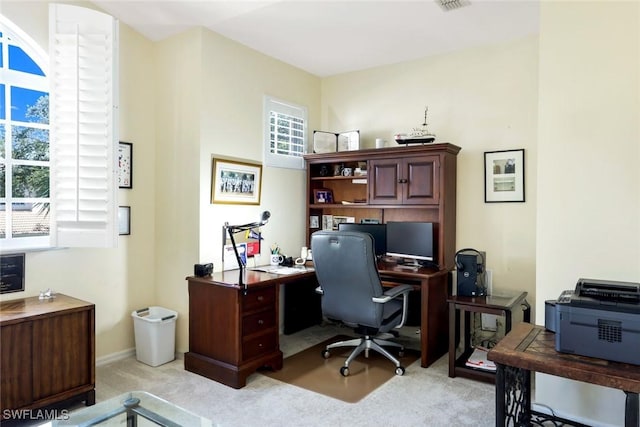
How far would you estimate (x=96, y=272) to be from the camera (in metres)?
3.38

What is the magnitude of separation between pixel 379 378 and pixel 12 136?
3216mm

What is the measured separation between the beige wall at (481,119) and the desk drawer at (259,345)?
6.35 ft

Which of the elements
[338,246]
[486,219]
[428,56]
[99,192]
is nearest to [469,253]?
[486,219]

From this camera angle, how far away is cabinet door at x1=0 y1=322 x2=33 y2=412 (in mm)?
2389

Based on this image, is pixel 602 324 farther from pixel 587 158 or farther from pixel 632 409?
pixel 587 158

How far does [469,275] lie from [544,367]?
157 cm

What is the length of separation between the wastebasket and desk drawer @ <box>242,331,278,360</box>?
78 cm

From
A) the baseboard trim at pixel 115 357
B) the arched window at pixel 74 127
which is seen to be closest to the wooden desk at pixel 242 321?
the baseboard trim at pixel 115 357

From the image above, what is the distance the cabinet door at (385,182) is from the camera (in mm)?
3881

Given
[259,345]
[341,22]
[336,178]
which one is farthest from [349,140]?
[259,345]

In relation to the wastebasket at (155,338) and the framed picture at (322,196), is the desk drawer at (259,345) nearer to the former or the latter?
the wastebasket at (155,338)

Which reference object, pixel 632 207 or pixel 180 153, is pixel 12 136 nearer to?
pixel 180 153

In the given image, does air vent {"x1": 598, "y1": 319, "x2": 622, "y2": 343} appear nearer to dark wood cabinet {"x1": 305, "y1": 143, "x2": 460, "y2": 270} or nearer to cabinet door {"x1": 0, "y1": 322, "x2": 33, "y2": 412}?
dark wood cabinet {"x1": 305, "y1": 143, "x2": 460, "y2": 270}

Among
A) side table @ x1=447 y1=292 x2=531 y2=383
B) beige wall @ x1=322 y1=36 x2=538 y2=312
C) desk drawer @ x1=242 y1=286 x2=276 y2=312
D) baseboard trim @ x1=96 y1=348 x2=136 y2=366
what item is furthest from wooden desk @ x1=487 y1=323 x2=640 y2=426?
baseboard trim @ x1=96 y1=348 x2=136 y2=366
